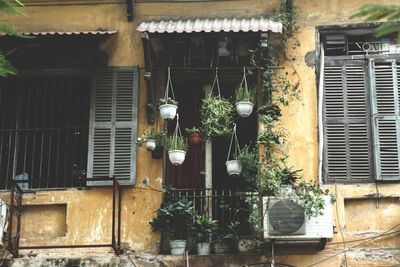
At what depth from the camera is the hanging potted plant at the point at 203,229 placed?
29.4ft

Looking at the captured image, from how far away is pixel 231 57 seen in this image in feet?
32.0

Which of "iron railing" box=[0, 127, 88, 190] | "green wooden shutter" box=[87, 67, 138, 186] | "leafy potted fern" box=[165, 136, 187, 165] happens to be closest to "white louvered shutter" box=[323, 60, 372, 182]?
"leafy potted fern" box=[165, 136, 187, 165]

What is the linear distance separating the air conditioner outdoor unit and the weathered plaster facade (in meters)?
0.45

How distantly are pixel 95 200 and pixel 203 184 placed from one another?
1.44 metres

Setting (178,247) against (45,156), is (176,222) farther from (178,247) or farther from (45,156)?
(45,156)

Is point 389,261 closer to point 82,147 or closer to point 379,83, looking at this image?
point 379,83

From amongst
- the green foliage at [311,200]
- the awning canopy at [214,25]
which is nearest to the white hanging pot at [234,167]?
the green foliage at [311,200]

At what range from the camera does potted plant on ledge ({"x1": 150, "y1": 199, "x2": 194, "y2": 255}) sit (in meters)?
8.99

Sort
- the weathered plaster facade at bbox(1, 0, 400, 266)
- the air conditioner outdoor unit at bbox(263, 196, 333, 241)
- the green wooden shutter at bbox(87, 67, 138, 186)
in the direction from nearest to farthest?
1. the air conditioner outdoor unit at bbox(263, 196, 333, 241)
2. the weathered plaster facade at bbox(1, 0, 400, 266)
3. the green wooden shutter at bbox(87, 67, 138, 186)

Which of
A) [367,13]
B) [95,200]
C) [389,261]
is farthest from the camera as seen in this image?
[95,200]

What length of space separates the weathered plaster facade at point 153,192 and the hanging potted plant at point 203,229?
178 mm

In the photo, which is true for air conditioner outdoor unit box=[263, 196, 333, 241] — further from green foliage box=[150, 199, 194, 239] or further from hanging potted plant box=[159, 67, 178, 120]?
hanging potted plant box=[159, 67, 178, 120]

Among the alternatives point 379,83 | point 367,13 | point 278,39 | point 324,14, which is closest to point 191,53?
point 278,39

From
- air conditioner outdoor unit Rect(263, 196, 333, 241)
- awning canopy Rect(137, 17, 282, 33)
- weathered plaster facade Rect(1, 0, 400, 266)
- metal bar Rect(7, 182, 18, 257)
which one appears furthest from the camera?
awning canopy Rect(137, 17, 282, 33)
